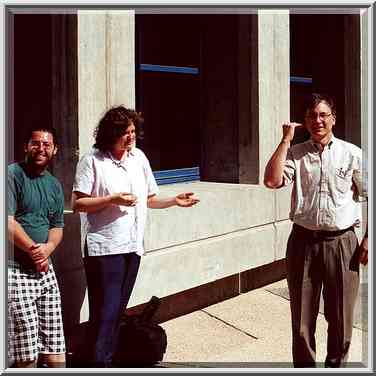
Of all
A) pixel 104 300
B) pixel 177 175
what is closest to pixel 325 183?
→ pixel 104 300

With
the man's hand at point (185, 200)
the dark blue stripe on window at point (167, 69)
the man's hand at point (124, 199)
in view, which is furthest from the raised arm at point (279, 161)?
the dark blue stripe on window at point (167, 69)

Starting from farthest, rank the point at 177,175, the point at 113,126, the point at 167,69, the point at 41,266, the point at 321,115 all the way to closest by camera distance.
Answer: the point at 177,175 → the point at 167,69 → the point at 113,126 → the point at 321,115 → the point at 41,266

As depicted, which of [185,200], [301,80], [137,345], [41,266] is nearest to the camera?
[41,266]

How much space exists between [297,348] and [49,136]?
2120 millimetres

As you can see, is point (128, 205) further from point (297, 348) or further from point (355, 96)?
point (355, 96)

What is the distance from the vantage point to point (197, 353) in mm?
6152

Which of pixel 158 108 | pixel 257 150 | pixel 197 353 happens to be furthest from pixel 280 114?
pixel 197 353

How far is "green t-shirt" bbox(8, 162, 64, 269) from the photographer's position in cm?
448

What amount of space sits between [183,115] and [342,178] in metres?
3.88

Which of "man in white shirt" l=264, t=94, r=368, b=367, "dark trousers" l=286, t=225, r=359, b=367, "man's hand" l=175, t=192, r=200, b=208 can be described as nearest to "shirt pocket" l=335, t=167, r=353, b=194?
"man in white shirt" l=264, t=94, r=368, b=367

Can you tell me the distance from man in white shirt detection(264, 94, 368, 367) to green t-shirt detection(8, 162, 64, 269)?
4.57ft

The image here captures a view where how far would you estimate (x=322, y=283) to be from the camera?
4867 millimetres

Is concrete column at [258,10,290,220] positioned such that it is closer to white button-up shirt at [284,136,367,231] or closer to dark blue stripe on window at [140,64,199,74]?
dark blue stripe on window at [140,64,199,74]

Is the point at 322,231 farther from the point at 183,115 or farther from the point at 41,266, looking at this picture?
the point at 183,115
